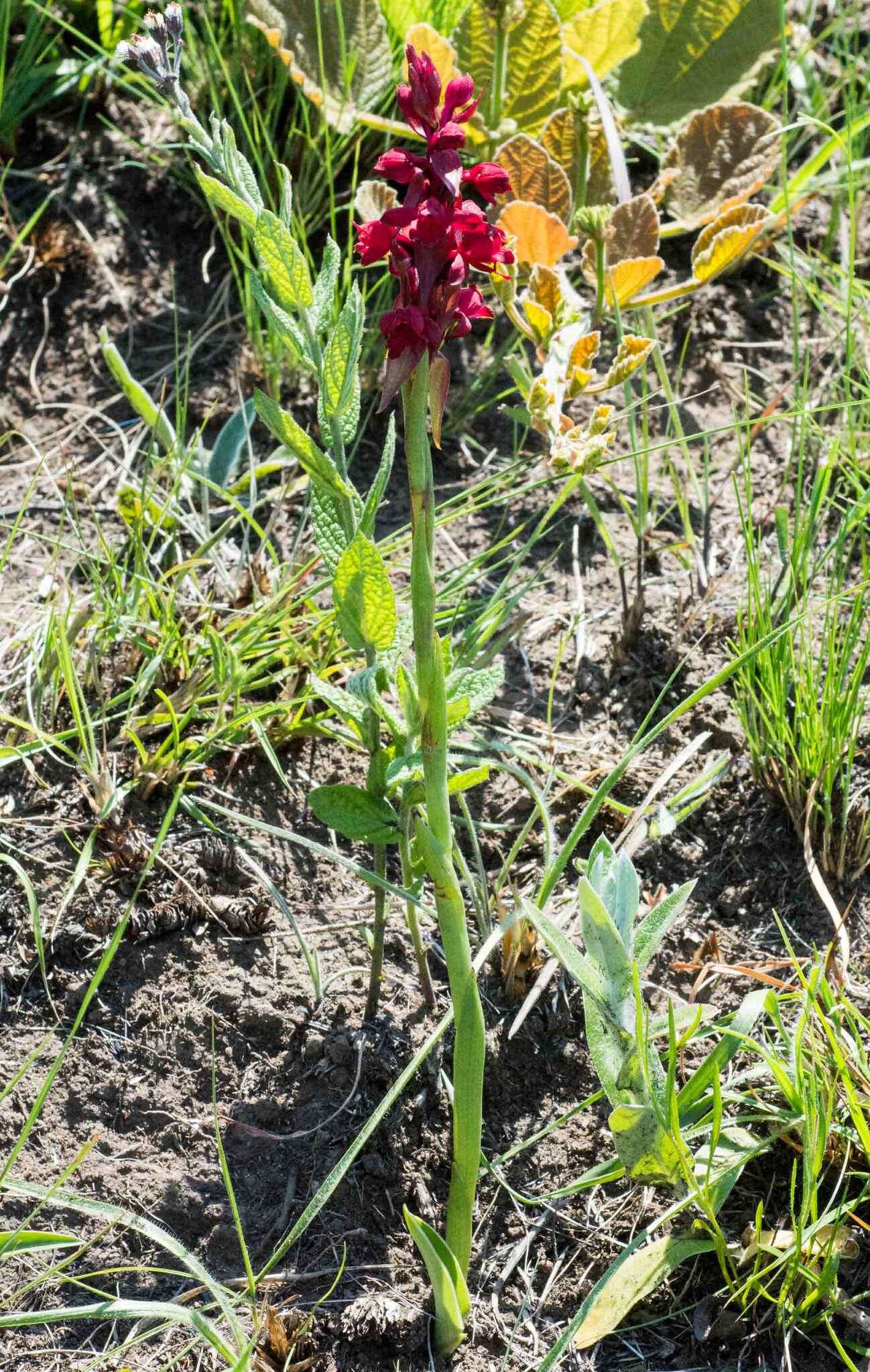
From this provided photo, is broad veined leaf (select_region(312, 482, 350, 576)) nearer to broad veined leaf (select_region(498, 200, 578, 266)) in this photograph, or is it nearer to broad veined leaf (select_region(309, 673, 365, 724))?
broad veined leaf (select_region(309, 673, 365, 724))

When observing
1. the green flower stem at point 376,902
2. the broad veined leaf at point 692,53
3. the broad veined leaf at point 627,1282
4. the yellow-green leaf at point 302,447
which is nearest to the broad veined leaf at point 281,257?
the yellow-green leaf at point 302,447

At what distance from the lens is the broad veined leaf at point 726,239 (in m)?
2.13

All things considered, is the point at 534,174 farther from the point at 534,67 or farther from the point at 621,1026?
the point at 621,1026

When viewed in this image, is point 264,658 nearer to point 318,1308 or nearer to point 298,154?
point 318,1308

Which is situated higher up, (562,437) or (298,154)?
(298,154)

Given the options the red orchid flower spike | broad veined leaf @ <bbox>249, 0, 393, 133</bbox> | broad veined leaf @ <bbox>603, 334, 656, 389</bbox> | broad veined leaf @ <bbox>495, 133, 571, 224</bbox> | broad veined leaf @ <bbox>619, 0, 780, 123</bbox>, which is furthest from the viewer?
broad veined leaf @ <bbox>619, 0, 780, 123</bbox>

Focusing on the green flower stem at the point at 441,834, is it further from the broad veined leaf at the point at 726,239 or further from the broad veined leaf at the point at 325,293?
the broad veined leaf at the point at 726,239

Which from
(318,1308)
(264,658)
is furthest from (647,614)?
(318,1308)

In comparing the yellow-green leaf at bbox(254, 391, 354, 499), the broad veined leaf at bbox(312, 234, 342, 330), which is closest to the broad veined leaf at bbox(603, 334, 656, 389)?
the broad veined leaf at bbox(312, 234, 342, 330)

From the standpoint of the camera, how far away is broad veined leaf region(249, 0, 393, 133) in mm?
2328

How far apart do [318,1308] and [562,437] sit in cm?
118

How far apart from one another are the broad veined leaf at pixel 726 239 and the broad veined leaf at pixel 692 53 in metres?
0.51

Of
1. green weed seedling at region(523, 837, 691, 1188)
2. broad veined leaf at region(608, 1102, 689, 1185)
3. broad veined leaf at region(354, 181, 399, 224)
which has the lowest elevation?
broad veined leaf at region(608, 1102, 689, 1185)

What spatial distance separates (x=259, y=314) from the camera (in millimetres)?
2352
